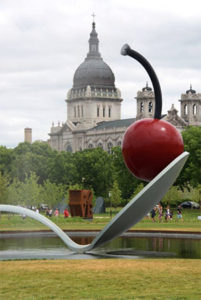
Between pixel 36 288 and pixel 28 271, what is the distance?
8.62 feet

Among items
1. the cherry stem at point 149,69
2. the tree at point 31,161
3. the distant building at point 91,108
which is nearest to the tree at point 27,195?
the tree at point 31,161

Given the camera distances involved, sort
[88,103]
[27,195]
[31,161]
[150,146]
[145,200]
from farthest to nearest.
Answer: [88,103]
[31,161]
[27,195]
[145,200]
[150,146]

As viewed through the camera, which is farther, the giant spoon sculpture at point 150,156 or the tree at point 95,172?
the tree at point 95,172

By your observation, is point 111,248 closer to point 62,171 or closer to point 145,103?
point 62,171

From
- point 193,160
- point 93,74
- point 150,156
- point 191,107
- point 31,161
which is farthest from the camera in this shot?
point 93,74

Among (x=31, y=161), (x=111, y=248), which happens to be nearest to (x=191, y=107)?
(x=31, y=161)

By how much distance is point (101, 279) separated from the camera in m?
16.9

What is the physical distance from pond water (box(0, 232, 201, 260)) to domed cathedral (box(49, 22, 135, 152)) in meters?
114

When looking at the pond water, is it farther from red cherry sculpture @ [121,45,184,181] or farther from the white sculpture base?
red cherry sculpture @ [121,45,184,181]

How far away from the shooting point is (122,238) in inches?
1315

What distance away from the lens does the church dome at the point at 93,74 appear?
511 feet

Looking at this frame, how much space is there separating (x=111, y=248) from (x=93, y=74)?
131 m

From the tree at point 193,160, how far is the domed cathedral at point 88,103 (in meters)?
72.2

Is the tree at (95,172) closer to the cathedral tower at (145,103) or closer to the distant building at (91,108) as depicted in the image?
the cathedral tower at (145,103)
